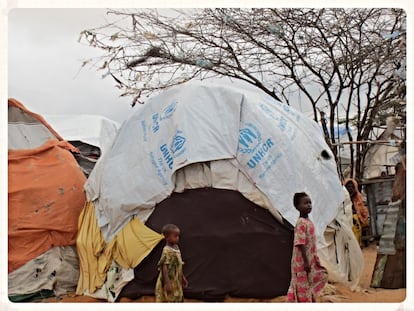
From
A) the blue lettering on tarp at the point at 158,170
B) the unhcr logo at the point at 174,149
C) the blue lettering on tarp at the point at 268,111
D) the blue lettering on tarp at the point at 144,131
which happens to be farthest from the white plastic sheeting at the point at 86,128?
the blue lettering on tarp at the point at 268,111

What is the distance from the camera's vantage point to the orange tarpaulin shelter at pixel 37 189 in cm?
656

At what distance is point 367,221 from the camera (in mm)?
9141

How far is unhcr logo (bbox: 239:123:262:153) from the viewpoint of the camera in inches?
246

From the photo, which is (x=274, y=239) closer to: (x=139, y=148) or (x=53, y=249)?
(x=139, y=148)

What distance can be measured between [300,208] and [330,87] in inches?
236

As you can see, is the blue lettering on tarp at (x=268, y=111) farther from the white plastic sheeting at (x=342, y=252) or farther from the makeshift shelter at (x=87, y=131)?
the makeshift shelter at (x=87, y=131)

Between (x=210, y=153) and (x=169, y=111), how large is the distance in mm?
721

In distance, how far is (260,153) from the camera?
6.25m

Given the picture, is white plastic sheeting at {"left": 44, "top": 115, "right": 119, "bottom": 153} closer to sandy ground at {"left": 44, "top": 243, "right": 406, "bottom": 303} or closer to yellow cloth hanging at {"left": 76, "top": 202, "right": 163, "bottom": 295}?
yellow cloth hanging at {"left": 76, "top": 202, "right": 163, "bottom": 295}

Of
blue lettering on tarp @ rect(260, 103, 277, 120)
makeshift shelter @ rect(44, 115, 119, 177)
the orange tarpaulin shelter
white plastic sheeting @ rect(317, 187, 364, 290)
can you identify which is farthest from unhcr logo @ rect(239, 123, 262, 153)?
makeshift shelter @ rect(44, 115, 119, 177)

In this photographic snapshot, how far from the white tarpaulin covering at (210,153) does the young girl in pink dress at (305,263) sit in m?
1.07

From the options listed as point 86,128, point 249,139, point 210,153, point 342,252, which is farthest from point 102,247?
point 86,128

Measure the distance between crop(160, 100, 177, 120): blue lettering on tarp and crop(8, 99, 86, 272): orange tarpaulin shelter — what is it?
4.72ft
